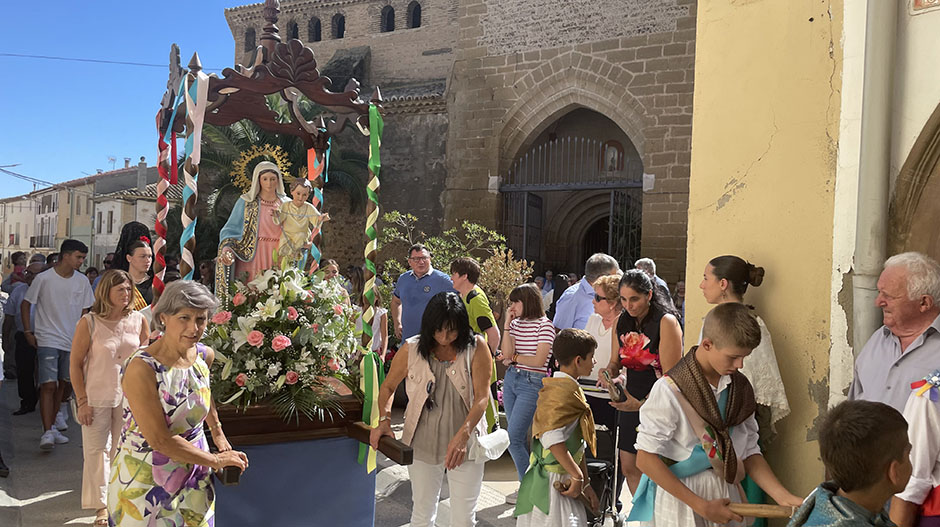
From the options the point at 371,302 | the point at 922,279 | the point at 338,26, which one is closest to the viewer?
the point at 922,279

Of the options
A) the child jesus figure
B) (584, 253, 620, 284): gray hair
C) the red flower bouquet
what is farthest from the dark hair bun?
the child jesus figure

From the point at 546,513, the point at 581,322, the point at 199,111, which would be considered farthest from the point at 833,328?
the point at 199,111

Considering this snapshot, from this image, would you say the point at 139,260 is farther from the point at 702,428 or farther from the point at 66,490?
the point at 702,428

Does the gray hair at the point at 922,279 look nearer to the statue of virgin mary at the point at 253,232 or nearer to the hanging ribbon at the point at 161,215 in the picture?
the statue of virgin mary at the point at 253,232

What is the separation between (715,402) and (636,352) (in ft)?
6.00

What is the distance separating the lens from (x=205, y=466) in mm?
3158

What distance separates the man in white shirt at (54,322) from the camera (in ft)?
22.2

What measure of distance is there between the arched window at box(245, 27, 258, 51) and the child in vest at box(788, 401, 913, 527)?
26.5 m

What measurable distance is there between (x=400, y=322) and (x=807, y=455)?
437 centimetres

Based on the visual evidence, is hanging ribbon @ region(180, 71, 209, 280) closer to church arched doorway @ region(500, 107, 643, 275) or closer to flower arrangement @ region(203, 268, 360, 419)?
flower arrangement @ region(203, 268, 360, 419)

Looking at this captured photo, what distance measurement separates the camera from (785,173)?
3.84 m

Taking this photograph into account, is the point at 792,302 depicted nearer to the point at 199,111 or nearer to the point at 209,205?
the point at 199,111

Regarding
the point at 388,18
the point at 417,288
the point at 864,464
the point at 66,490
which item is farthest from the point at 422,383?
the point at 388,18

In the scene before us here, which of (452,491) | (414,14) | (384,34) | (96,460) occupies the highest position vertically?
(414,14)
